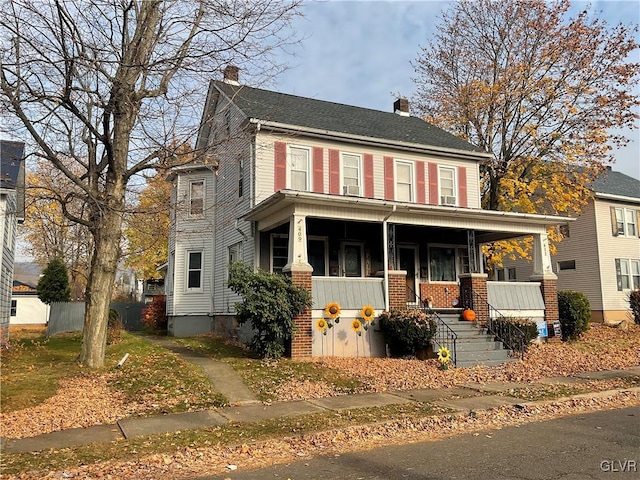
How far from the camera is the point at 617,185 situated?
1125 inches

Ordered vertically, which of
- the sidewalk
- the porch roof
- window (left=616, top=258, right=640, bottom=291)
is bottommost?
the sidewalk

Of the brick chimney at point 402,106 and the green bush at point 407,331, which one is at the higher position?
the brick chimney at point 402,106

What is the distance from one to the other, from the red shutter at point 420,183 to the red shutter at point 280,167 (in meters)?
5.09

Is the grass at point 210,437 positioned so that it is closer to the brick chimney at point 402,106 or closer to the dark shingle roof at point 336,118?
the dark shingle roof at point 336,118

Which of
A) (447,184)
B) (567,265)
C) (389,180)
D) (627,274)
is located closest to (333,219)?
(389,180)

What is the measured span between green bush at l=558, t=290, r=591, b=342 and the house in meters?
0.83

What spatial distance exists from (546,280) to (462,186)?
204 inches

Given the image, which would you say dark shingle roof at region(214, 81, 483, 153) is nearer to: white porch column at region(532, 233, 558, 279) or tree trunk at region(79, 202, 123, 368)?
white porch column at region(532, 233, 558, 279)

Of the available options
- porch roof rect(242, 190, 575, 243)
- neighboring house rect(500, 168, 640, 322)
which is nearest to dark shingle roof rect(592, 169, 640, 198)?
neighboring house rect(500, 168, 640, 322)

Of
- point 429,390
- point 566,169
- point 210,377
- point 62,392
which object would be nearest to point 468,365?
point 429,390


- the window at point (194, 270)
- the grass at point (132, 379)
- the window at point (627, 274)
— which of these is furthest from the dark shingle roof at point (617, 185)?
the grass at point (132, 379)

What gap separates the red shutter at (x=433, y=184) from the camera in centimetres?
1936

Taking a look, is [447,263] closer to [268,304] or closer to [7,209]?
[268,304]

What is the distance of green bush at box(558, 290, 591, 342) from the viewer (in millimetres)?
16844
